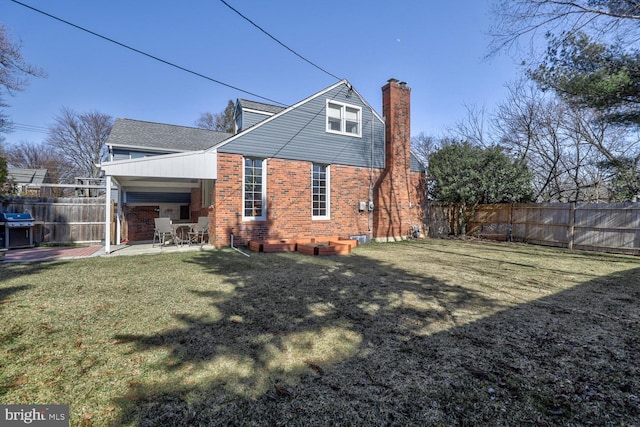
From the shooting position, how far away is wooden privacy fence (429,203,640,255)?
33.2 ft

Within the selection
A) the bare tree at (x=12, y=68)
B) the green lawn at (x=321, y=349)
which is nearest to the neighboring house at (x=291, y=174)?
the bare tree at (x=12, y=68)

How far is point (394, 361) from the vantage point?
2.73 m

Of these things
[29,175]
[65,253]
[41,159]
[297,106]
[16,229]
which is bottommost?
[65,253]

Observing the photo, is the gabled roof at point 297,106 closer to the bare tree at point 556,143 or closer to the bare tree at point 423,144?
the bare tree at point 556,143

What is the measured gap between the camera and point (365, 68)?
42.3 ft

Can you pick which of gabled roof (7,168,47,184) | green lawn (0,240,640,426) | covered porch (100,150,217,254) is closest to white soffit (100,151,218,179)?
covered porch (100,150,217,254)

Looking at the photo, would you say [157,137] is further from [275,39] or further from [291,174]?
[275,39]

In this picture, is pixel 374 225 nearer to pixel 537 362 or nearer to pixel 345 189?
pixel 345 189

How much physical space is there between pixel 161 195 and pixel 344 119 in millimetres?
9922

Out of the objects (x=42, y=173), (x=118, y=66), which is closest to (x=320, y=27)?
(x=118, y=66)

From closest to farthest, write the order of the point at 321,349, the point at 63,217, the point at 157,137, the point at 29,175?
the point at 321,349 < the point at 63,217 < the point at 157,137 < the point at 29,175

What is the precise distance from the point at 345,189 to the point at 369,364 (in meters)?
9.92

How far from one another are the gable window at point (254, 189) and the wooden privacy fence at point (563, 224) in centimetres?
971

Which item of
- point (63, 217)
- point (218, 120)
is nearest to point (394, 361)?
point (63, 217)
